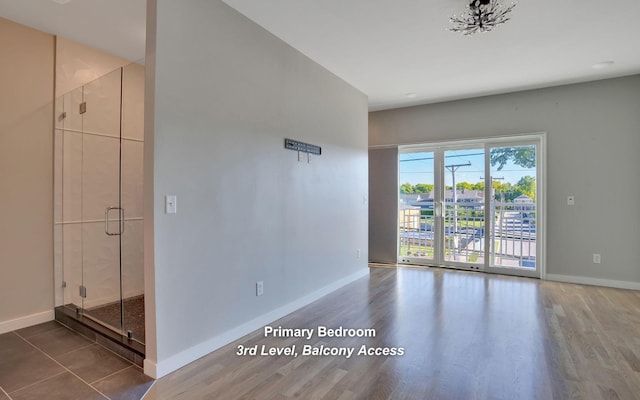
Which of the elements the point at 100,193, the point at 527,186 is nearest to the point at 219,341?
the point at 100,193

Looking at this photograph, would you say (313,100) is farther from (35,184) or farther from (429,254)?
(429,254)

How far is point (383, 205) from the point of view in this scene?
5914mm

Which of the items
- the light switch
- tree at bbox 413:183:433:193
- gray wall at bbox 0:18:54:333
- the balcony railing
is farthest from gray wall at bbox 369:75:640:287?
gray wall at bbox 0:18:54:333

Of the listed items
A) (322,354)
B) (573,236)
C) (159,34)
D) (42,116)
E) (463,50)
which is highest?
(463,50)

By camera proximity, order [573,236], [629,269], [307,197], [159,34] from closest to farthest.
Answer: [159,34] → [307,197] → [629,269] → [573,236]

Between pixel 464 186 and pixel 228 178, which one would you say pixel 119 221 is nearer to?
pixel 228 178

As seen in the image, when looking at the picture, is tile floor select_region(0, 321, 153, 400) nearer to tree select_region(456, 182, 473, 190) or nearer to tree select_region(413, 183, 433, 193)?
tree select_region(413, 183, 433, 193)

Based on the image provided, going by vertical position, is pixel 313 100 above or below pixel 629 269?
above

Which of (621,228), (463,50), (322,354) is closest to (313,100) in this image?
(463,50)

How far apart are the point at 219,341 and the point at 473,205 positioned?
433cm

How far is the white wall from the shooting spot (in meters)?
2.23

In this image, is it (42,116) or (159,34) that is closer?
(159,34)

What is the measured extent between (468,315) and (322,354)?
169 centimetres

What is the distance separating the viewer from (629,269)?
4281mm
